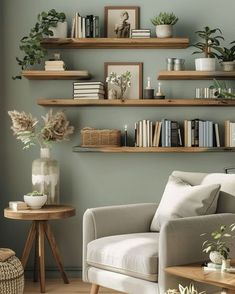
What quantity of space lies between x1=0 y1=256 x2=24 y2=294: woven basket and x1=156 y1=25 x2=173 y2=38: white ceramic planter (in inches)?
83.7

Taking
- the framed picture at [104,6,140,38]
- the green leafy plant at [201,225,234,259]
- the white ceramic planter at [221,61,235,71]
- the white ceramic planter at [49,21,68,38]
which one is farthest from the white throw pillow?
the white ceramic planter at [49,21,68,38]

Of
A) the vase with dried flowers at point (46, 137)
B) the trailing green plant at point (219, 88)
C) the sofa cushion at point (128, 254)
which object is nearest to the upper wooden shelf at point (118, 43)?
the trailing green plant at point (219, 88)

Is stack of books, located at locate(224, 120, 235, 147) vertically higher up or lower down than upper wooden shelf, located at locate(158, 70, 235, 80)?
lower down

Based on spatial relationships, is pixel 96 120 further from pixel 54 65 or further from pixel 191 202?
pixel 191 202

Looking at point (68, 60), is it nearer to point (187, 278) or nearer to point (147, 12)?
point (147, 12)

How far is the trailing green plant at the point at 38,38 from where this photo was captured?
18.1ft

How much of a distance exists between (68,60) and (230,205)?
196cm

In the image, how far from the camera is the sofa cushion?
405 centimetres

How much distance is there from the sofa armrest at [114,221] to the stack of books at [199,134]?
32.8 inches

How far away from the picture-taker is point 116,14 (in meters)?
5.74

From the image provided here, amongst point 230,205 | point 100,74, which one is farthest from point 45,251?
point 230,205

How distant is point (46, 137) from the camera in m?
5.58

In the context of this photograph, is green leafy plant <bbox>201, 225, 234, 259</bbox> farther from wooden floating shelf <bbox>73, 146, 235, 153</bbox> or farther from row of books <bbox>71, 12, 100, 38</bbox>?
row of books <bbox>71, 12, 100, 38</bbox>

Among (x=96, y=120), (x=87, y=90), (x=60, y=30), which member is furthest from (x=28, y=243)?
(x=60, y=30)
